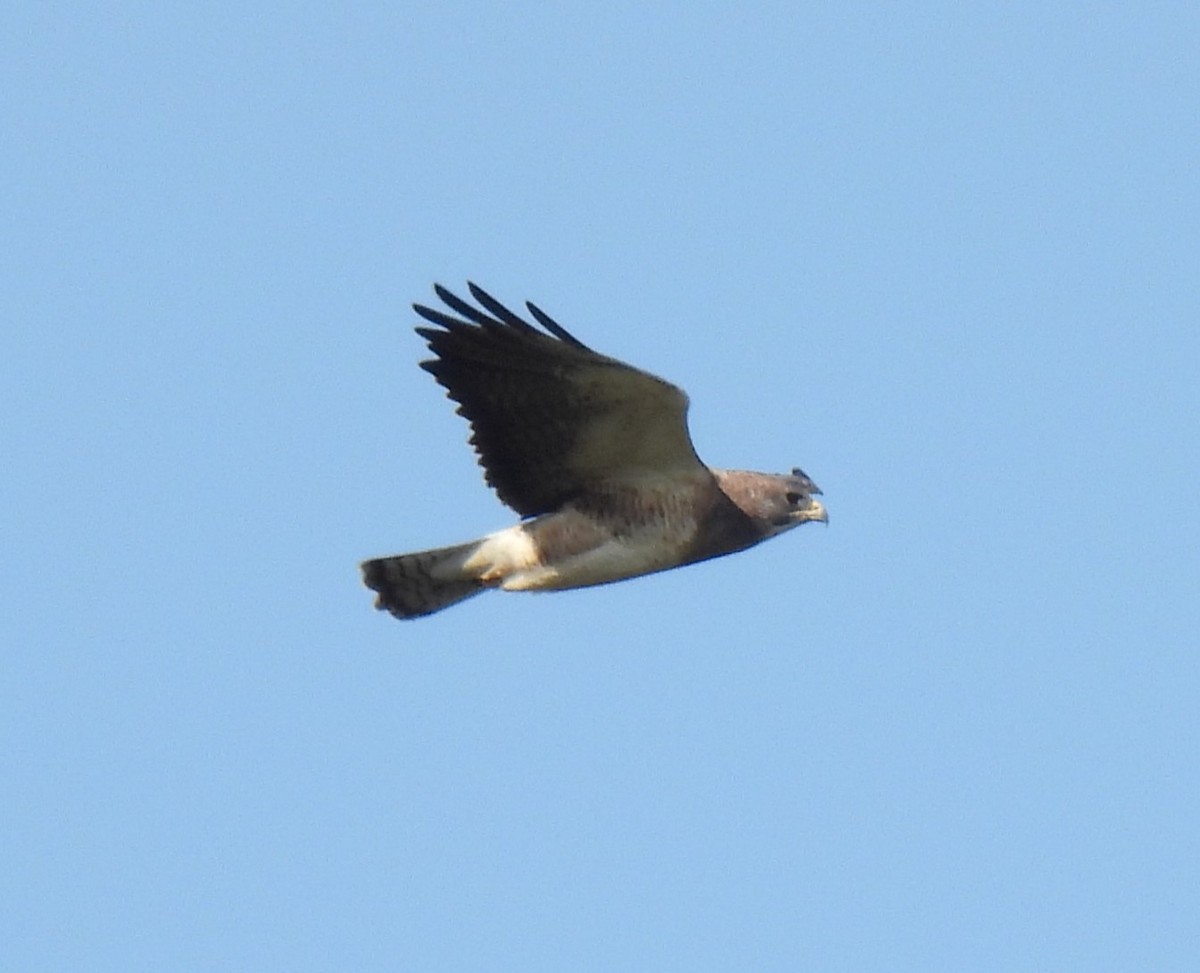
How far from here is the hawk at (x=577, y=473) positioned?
1478cm

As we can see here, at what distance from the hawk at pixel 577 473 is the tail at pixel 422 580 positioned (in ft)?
0.06

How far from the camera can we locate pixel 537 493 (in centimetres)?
1541

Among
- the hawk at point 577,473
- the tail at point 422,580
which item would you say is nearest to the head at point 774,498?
the hawk at point 577,473

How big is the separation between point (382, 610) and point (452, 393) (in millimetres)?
→ 1683

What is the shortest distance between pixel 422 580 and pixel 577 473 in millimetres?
1275

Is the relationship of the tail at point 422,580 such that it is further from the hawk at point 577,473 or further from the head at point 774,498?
the head at point 774,498

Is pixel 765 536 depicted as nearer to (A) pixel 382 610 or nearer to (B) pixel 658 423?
(B) pixel 658 423

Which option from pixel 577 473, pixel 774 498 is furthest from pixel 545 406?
pixel 774 498

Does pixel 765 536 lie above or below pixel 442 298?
below

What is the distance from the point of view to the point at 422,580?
1591 cm

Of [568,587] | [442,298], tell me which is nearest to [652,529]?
[568,587]

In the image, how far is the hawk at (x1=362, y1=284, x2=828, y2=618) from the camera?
14781 millimetres

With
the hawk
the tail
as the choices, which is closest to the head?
the hawk

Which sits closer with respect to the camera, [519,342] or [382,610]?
[519,342]
